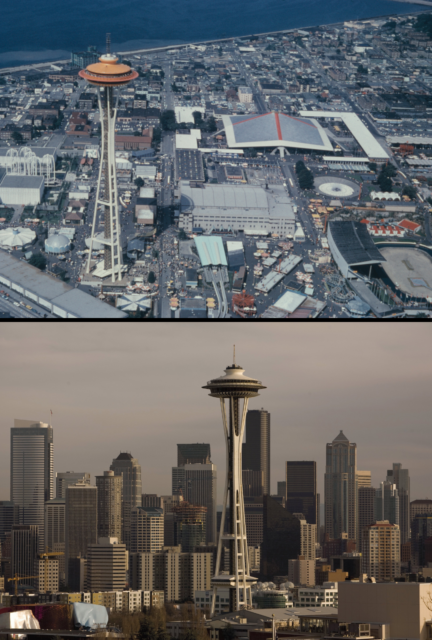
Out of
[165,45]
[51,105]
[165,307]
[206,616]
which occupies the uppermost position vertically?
[165,45]

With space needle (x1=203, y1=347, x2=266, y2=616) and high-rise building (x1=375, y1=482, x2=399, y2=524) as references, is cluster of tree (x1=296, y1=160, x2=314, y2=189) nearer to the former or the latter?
space needle (x1=203, y1=347, x2=266, y2=616)

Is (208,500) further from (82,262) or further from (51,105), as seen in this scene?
(51,105)

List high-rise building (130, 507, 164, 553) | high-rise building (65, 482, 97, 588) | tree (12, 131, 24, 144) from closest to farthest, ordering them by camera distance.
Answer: high-rise building (130, 507, 164, 553) < tree (12, 131, 24, 144) < high-rise building (65, 482, 97, 588)

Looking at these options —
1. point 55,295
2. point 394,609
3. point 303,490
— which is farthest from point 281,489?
point 394,609

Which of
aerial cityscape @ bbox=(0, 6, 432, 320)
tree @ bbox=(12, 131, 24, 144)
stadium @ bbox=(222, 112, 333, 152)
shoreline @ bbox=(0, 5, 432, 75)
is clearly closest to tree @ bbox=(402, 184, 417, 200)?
aerial cityscape @ bbox=(0, 6, 432, 320)

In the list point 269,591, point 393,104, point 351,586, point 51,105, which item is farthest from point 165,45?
point 351,586

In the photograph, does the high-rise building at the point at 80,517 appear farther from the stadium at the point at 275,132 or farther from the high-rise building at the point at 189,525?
the stadium at the point at 275,132

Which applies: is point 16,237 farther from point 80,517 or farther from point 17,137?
point 80,517

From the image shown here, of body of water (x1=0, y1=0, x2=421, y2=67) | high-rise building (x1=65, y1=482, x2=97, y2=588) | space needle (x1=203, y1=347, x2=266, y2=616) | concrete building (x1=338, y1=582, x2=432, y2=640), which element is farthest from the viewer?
body of water (x1=0, y1=0, x2=421, y2=67)
